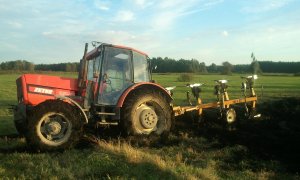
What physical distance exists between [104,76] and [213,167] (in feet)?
10.5

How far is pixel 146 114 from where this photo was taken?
8.76 meters

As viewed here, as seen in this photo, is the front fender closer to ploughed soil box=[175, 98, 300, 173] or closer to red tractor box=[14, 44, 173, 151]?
red tractor box=[14, 44, 173, 151]

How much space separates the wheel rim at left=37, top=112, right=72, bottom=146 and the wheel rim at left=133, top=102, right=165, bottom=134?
1.60 m

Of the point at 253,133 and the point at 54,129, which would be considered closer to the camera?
the point at 54,129

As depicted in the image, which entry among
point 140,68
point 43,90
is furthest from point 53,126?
point 140,68

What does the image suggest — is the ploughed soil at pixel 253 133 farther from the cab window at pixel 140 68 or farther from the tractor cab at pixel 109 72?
the cab window at pixel 140 68

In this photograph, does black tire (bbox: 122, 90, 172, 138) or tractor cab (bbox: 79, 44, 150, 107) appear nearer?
black tire (bbox: 122, 90, 172, 138)

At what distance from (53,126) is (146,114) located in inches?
84.9

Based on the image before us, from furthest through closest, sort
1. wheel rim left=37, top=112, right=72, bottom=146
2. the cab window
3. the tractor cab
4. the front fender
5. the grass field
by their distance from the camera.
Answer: the cab window → the tractor cab → the front fender → wheel rim left=37, top=112, right=72, bottom=146 → the grass field

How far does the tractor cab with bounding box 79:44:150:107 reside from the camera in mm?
8656

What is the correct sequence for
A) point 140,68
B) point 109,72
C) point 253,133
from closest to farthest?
point 109,72
point 140,68
point 253,133

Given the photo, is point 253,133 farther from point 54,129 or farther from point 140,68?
point 54,129

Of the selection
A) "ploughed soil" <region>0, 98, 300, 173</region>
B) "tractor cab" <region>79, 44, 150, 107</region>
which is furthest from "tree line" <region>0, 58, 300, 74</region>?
"tractor cab" <region>79, 44, 150, 107</region>

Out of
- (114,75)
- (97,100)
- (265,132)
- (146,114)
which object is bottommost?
(265,132)
